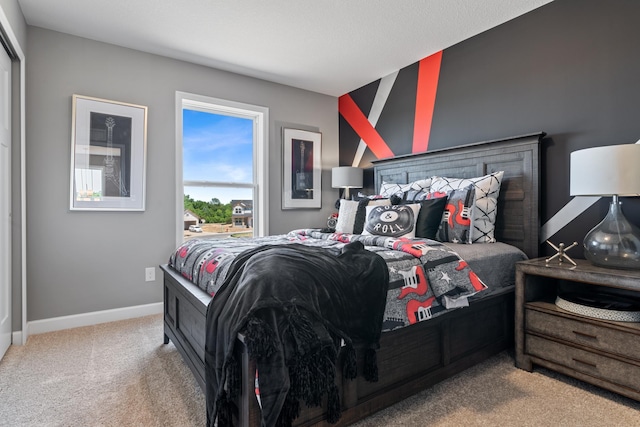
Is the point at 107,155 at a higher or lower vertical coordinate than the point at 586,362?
higher

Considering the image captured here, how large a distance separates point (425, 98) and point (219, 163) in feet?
7.40

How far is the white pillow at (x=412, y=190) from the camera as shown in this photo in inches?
105

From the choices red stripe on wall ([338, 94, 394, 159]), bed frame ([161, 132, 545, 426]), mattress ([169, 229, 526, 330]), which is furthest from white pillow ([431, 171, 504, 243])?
red stripe on wall ([338, 94, 394, 159])

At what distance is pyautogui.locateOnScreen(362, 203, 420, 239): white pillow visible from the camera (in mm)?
2288

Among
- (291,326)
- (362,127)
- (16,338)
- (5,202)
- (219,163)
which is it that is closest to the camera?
(291,326)

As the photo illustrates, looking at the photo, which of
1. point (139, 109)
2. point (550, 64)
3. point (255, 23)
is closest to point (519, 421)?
point (550, 64)

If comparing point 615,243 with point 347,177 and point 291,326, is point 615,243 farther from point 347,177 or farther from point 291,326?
point 347,177

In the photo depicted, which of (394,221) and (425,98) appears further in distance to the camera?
(425,98)

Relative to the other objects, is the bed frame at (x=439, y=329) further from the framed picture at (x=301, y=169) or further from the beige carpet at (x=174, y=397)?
the framed picture at (x=301, y=169)

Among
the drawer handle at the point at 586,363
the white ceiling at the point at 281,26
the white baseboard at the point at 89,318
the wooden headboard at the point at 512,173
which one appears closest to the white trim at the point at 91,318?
the white baseboard at the point at 89,318

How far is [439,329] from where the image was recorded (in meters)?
1.81

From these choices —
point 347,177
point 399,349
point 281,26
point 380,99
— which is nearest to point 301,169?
point 347,177

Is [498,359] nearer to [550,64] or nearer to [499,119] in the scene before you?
[499,119]

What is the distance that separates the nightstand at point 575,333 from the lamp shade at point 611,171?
428 millimetres
